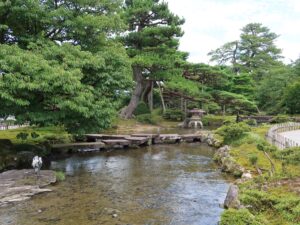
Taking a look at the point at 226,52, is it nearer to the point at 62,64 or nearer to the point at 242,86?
the point at 242,86

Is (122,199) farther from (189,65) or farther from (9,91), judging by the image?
(189,65)

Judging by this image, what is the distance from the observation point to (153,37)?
34.8 meters

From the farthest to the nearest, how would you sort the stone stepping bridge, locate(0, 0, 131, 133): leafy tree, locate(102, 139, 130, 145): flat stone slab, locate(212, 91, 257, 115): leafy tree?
locate(212, 91, 257, 115): leafy tree
locate(102, 139, 130, 145): flat stone slab
the stone stepping bridge
locate(0, 0, 131, 133): leafy tree

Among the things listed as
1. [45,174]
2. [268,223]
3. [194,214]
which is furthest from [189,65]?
[268,223]

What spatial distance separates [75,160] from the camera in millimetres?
18766

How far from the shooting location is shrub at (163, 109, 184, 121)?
42.8 m

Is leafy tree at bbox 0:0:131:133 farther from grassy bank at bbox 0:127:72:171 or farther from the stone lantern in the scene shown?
the stone lantern

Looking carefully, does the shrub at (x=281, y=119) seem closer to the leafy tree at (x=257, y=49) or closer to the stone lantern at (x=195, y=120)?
the stone lantern at (x=195, y=120)

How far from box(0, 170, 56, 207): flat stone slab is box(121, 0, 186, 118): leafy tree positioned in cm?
→ 2153

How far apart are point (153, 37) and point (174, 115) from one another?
463 inches

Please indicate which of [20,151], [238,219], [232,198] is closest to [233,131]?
[232,198]

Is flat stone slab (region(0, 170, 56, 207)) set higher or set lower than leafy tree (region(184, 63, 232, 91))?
lower

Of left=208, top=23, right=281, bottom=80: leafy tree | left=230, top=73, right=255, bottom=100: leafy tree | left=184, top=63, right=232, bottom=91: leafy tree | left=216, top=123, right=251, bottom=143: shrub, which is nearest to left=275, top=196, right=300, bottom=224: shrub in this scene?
left=216, top=123, right=251, bottom=143: shrub

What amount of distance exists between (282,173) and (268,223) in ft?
14.5
